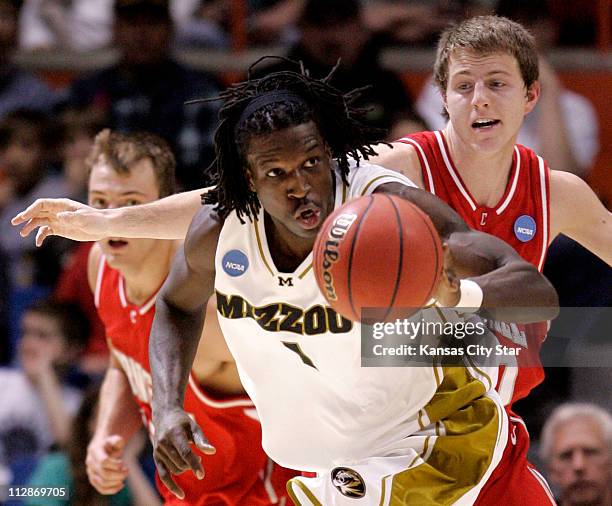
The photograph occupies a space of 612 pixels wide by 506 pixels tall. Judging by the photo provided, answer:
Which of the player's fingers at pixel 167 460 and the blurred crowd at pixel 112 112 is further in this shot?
the blurred crowd at pixel 112 112

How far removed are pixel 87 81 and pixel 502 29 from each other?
3.22 metres

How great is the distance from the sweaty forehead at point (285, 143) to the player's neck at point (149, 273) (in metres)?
1.29

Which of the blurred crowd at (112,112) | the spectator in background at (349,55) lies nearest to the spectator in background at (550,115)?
the blurred crowd at (112,112)

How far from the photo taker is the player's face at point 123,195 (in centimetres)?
420

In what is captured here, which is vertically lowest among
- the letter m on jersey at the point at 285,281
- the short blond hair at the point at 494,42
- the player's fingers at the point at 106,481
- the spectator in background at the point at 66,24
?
the player's fingers at the point at 106,481

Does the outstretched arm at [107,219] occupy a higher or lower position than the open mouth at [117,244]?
higher

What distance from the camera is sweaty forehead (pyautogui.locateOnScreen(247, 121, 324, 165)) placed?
2959mm

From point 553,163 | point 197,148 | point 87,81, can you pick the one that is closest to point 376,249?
point 553,163

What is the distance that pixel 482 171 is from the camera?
3695 millimetres

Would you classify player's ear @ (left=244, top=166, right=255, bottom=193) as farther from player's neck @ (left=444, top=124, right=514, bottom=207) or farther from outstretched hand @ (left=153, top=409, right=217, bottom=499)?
player's neck @ (left=444, top=124, right=514, bottom=207)

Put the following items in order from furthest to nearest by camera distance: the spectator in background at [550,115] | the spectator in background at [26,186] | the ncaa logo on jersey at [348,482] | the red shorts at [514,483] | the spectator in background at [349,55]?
the spectator in background at [26,186] < the spectator in background at [349,55] < the spectator in background at [550,115] < the red shorts at [514,483] < the ncaa logo on jersey at [348,482]

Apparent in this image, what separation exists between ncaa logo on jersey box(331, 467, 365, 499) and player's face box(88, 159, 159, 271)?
1.37m

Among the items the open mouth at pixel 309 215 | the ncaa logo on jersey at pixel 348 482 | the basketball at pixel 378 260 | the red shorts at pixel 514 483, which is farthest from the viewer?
the red shorts at pixel 514 483

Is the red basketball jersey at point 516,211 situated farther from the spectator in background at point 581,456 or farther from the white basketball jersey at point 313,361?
the spectator in background at point 581,456
